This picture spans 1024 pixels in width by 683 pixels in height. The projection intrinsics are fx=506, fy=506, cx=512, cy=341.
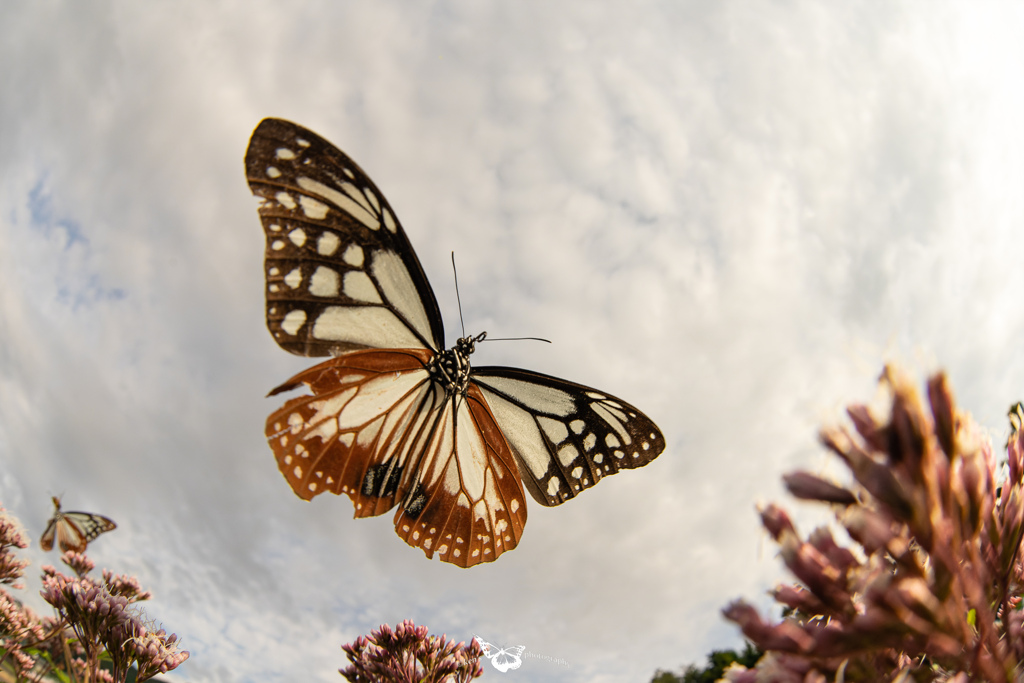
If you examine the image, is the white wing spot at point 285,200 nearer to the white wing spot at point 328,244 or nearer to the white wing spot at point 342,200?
the white wing spot at point 342,200

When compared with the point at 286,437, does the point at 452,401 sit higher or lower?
higher

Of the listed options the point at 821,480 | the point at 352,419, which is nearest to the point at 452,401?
the point at 352,419

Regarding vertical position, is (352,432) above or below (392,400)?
below

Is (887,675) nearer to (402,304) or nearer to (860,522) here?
(860,522)

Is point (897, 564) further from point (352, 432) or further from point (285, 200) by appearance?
point (285, 200)

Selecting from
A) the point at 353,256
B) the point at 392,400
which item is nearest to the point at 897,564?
the point at 392,400
